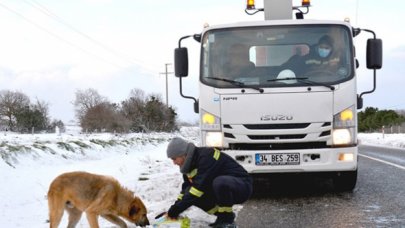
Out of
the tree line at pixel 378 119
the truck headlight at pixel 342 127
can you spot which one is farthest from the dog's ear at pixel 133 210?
the tree line at pixel 378 119

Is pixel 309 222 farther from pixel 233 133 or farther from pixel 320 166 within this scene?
pixel 233 133

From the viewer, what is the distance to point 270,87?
709 centimetres

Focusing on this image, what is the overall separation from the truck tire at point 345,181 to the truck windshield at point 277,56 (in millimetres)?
1647

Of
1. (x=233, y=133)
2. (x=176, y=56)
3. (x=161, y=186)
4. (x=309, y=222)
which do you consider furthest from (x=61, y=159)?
(x=309, y=222)

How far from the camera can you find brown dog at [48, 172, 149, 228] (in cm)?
511

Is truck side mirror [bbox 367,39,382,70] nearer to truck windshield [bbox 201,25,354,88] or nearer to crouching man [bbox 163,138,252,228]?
truck windshield [bbox 201,25,354,88]

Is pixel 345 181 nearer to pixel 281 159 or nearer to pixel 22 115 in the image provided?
pixel 281 159

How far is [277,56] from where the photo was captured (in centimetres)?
743

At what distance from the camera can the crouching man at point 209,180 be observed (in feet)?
15.8

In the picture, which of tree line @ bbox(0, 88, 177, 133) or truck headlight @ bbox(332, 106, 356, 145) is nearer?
truck headlight @ bbox(332, 106, 356, 145)

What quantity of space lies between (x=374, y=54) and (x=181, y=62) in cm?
331

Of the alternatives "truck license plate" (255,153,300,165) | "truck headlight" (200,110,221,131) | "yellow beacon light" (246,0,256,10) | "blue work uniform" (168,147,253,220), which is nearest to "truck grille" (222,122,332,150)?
"truck license plate" (255,153,300,165)

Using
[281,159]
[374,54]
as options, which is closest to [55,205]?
[281,159]

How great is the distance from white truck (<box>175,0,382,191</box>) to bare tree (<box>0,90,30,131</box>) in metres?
67.3
